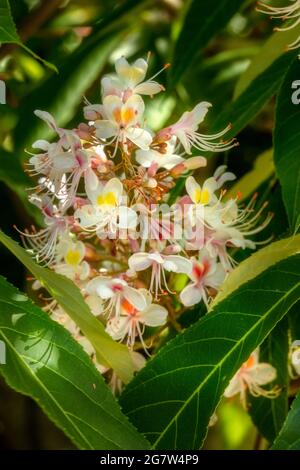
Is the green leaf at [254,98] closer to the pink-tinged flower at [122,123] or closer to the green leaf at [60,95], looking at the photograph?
the pink-tinged flower at [122,123]

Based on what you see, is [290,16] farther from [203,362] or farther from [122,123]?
[203,362]

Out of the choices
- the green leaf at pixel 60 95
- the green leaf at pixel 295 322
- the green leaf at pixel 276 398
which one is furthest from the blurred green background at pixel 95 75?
the green leaf at pixel 295 322

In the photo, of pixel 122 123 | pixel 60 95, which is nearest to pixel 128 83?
pixel 122 123

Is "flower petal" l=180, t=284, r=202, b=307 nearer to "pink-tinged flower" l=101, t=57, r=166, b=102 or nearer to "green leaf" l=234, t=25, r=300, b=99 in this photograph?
"pink-tinged flower" l=101, t=57, r=166, b=102
